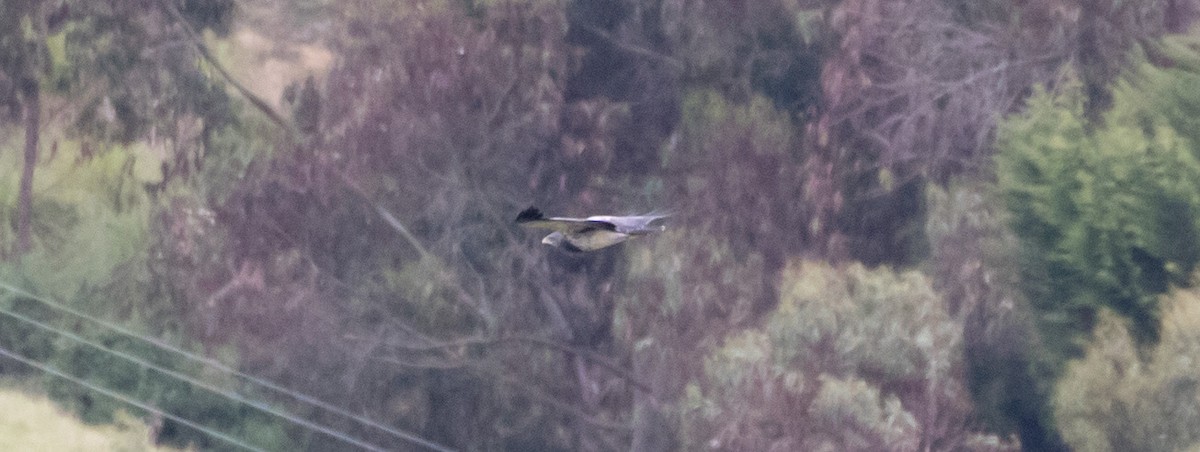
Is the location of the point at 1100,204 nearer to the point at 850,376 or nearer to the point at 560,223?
the point at 850,376

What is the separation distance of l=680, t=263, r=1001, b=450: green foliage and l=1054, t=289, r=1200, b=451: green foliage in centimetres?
27

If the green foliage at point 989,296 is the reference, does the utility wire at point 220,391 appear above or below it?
below

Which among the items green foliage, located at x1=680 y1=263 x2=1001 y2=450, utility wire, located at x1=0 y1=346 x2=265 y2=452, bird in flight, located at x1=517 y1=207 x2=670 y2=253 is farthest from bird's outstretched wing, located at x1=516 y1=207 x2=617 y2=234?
utility wire, located at x1=0 y1=346 x2=265 y2=452

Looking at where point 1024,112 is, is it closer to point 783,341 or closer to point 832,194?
point 832,194

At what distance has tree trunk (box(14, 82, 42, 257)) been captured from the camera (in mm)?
4508

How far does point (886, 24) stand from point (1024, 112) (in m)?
0.47

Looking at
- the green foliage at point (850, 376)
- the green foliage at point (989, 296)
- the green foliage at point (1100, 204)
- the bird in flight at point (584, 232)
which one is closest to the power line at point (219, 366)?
the green foliage at point (850, 376)

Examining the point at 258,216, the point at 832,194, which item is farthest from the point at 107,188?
the point at 832,194

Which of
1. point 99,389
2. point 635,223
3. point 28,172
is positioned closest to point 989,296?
point 635,223

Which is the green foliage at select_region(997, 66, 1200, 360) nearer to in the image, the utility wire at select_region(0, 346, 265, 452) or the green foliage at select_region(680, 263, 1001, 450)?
the green foliage at select_region(680, 263, 1001, 450)

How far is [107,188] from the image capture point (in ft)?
14.8

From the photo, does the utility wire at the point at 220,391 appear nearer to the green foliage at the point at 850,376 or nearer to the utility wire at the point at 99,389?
the utility wire at the point at 99,389

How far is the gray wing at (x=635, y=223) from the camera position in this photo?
10.3 feet

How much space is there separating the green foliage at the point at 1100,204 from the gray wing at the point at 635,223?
1.01m
